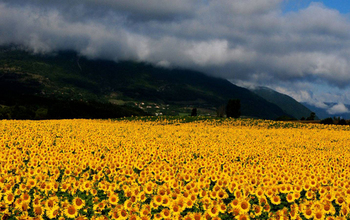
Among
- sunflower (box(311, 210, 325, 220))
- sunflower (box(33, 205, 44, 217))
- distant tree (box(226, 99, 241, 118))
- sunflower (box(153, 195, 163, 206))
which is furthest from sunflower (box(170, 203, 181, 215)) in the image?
distant tree (box(226, 99, 241, 118))

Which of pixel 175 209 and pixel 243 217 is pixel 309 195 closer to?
pixel 243 217

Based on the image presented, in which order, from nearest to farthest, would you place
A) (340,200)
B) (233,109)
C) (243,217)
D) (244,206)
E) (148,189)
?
(243,217)
(244,206)
(340,200)
(148,189)
(233,109)

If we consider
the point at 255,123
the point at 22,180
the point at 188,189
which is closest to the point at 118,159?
the point at 22,180

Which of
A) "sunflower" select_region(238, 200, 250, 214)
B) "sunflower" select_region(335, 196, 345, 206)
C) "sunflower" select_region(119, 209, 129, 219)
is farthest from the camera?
"sunflower" select_region(335, 196, 345, 206)

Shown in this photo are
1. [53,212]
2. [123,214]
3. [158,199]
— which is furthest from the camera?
[158,199]

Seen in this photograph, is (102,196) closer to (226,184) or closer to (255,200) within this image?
(226,184)

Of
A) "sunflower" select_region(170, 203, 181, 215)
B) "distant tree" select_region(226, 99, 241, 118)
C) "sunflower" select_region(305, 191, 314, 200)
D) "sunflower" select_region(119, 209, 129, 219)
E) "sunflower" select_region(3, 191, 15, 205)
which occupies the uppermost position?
"distant tree" select_region(226, 99, 241, 118)

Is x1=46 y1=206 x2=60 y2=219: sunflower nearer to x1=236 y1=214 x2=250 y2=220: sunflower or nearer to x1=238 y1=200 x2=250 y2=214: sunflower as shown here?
x1=236 y1=214 x2=250 y2=220: sunflower

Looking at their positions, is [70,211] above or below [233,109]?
below

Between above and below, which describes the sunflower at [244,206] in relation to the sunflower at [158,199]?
above

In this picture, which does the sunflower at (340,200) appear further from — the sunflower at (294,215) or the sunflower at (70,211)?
the sunflower at (70,211)

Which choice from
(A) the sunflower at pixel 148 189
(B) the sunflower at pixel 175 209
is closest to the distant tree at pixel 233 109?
(A) the sunflower at pixel 148 189

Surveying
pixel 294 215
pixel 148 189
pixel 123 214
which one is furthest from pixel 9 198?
pixel 294 215

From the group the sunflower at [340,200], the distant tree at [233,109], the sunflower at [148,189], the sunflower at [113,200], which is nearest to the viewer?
the sunflower at [113,200]
